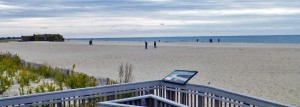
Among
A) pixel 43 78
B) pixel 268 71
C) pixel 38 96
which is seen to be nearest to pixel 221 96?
pixel 38 96

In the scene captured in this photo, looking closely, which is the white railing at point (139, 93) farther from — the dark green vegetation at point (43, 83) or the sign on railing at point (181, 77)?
the dark green vegetation at point (43, 83)

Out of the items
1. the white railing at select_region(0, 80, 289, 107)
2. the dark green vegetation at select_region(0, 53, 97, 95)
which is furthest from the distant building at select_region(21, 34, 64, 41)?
the white railing at select_region(0, 80, 289, 107)

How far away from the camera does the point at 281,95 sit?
37.7 feet

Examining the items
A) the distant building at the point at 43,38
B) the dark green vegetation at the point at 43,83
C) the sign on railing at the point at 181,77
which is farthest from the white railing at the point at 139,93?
the distant building at the point at 43,38

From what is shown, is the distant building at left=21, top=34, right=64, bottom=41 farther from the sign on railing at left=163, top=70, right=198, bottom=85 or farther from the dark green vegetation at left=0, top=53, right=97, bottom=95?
the sign on railing at left=163, top=70, right=198, bottom=85

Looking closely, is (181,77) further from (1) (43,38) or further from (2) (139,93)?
(1) (43,38)

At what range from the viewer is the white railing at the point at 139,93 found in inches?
199

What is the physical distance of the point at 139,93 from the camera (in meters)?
6.32

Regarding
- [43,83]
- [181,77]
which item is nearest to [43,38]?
[43,83]

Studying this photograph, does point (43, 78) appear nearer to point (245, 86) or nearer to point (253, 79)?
point (245, 86)

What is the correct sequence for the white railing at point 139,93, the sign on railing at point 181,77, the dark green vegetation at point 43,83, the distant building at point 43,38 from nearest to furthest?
the white railing at point 139,93 → the sign on railing at point 181,77 → the dark green vegetation at point 43,83 → the distant building at point 43,38

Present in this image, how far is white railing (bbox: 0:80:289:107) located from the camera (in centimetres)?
505

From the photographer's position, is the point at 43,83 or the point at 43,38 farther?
the point at 43,38

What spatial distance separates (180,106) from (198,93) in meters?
1.73
